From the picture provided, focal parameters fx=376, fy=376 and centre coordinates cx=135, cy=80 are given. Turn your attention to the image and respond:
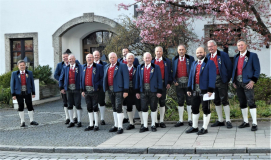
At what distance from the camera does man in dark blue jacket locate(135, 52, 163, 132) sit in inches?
327

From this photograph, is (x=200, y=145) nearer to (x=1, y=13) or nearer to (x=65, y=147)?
(x=65, y=147)

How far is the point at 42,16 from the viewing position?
1658 centimetres

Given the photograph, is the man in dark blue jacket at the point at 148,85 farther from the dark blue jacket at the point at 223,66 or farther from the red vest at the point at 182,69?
the dark blue jacket at the point at 223,66

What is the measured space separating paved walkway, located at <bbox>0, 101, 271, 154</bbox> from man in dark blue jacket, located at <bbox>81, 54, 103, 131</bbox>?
1.54 feet

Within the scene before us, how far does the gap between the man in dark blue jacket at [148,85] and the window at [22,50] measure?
396 inches

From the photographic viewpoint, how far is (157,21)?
35.2 ft

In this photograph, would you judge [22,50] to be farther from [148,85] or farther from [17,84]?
[148,85]

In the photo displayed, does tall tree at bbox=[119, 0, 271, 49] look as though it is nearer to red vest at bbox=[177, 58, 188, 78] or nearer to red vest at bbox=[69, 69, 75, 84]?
red vest at bbox=[177, 58, 188, 78]

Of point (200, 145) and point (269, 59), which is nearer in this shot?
point (200, 145)

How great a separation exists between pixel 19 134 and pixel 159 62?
3.63m

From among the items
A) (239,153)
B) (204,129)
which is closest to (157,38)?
(204,129)

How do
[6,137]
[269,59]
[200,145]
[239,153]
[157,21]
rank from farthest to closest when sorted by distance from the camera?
[269,59] < [157,21] < [6,137] < [200,145] < [239,153]

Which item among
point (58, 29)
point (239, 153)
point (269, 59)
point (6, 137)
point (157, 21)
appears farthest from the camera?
point (58, 29)

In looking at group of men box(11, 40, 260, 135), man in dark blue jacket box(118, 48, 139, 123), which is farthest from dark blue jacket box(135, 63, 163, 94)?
man in dark blue jacket box(118, 48, 139, 123)
